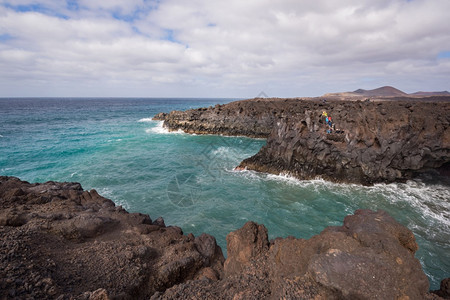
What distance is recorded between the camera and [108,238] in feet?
23.0

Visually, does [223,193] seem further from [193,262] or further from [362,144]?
[362,144]

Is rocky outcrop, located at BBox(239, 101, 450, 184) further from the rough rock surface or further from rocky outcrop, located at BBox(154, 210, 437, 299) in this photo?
the rough rock surface

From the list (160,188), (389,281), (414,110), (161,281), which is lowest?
(160,188)

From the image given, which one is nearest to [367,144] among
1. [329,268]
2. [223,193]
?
[223,193]

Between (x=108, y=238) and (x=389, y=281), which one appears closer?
(x=389, y=281)

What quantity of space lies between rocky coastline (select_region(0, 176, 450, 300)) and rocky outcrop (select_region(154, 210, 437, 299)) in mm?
17

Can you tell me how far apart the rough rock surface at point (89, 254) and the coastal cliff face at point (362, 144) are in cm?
1523

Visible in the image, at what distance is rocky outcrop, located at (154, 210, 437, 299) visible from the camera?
3.55m

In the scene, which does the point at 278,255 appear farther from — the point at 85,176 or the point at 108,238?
the point at 85,176

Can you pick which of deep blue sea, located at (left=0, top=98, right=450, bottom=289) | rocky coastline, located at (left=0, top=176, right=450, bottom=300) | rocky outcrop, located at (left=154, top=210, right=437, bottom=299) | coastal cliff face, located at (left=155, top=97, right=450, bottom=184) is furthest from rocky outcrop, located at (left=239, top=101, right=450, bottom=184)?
rocky outcrop, located at (left=154, top=210, right=437, bottom=299)

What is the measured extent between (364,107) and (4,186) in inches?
1062

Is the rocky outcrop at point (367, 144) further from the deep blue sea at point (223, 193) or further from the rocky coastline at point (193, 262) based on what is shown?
the rocky coastline at point (193, 262)

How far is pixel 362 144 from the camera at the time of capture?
1906 centimetres

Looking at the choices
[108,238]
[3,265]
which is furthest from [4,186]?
[3,265]
